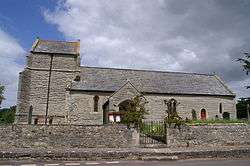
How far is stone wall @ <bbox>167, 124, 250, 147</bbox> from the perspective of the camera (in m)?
24.8

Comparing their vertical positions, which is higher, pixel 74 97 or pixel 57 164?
pixel 74 97

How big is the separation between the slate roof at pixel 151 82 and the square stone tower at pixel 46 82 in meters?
2.34

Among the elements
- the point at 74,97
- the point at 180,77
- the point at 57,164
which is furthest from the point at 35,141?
the point at 180,77

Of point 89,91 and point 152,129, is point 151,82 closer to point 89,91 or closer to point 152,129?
point 89,91

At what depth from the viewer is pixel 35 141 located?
76.4ft

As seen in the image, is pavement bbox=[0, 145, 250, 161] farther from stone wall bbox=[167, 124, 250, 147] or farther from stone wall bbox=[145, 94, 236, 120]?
stone wall bbox=[145, 94, 236, 120]

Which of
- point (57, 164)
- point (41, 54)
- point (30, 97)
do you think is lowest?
point (57, 164)

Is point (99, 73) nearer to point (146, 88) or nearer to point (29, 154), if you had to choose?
point (146, 88)

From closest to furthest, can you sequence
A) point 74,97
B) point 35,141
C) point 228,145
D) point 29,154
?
point 29,154, point 35,141, point 228,145, point 74,97

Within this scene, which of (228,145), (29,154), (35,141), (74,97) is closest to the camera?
(29,154)

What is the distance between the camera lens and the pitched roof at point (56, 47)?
41.2 m

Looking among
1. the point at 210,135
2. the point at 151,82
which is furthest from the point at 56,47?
the point at 210,135

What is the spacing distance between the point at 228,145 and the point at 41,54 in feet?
88.1

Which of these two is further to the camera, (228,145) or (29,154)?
(228,145)
